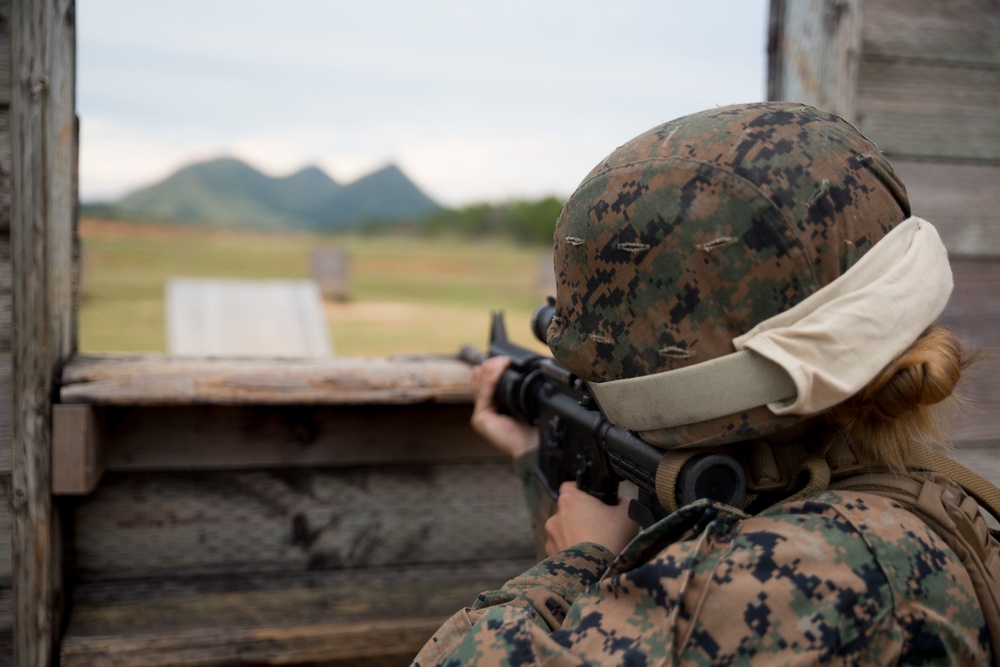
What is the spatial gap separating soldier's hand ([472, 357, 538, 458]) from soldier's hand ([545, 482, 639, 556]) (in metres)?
0.46

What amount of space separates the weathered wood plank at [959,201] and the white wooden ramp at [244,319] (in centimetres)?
337

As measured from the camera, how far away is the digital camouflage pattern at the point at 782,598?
976 mm

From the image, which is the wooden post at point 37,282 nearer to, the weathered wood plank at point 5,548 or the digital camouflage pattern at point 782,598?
the weathered wood plank at point 5,548

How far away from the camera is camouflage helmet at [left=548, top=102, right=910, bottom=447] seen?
108cm

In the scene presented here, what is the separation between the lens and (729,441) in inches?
44.8

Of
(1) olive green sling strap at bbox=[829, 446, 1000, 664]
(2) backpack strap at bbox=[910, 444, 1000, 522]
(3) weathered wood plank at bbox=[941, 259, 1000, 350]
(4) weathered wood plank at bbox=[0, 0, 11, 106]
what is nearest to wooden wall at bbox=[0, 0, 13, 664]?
(4) weathered wood plank at bbox=[0, 0, 11, 106]

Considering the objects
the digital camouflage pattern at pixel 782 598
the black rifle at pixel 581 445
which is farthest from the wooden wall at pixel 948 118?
the digital camouflage pattern at pixel 782 598

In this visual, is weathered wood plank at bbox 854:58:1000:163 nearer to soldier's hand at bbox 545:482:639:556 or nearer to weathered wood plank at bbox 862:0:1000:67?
weathered wood plank at bbox 862:0:1000:67

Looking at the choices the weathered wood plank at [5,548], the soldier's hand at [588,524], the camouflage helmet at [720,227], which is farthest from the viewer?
the weathered wood plank at [5,548]

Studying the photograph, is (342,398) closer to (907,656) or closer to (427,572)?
(427,572)

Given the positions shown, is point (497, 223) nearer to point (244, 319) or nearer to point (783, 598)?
point (244, 319)

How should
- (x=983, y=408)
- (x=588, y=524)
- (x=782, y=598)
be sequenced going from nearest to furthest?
(x=782, y=598) → (x=588, y=524) → (x=983, y=408)

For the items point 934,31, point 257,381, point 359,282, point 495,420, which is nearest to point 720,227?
point 495,420

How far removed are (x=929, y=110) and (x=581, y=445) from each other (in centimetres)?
150
